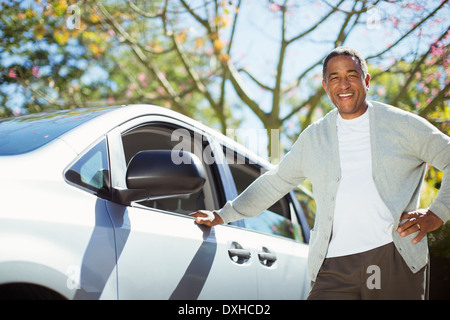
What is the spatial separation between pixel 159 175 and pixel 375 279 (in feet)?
3.26

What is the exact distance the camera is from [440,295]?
4.11m

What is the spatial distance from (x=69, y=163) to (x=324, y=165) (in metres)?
1.11

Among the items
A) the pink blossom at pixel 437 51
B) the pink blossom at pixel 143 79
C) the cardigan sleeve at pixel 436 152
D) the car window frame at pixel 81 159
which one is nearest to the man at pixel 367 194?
the cardigan sleeve at pixel 436 152

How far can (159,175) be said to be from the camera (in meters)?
1.69

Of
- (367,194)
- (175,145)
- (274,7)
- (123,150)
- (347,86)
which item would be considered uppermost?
(274,7)

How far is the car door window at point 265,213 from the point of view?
2861mm

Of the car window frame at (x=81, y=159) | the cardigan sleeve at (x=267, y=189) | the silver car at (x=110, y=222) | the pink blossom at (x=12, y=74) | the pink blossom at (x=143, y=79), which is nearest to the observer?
the silver car at (x=110, y=222)

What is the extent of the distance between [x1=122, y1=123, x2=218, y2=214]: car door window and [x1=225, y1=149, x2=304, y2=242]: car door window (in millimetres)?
228

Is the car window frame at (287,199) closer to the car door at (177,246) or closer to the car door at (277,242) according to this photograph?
the car door at (277,242)

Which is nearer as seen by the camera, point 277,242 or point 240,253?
point 240,253

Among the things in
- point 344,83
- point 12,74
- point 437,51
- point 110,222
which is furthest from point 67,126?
point 12,74

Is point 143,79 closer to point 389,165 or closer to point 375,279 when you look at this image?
point 389,165

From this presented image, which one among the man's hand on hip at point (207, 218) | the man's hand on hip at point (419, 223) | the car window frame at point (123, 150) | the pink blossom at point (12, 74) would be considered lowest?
the man's hand on hip at point (419, 223)
